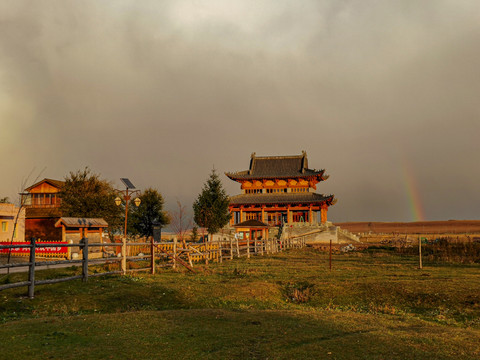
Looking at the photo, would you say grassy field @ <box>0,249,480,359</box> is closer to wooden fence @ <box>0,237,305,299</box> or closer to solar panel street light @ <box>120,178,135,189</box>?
wooden fence @ <box>0,237,305,299</box>

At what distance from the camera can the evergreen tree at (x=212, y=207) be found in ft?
169

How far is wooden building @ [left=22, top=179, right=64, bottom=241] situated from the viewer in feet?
159

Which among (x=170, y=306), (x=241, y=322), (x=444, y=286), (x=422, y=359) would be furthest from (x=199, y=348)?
(x=444, y=286)

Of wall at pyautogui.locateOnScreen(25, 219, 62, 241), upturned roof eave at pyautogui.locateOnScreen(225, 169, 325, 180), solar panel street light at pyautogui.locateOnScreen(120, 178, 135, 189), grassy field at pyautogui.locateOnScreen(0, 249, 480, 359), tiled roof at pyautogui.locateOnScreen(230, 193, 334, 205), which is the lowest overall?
grassy field at pyautogui.locateOnScreen(0, 249, 480, 359)

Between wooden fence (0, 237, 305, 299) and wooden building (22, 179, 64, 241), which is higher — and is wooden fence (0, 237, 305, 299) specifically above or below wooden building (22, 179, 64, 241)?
below

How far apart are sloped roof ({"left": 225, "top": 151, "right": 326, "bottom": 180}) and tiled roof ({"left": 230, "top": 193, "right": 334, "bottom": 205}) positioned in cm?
338

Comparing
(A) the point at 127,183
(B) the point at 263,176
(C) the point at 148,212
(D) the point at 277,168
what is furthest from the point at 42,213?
(D) the point at 277,168

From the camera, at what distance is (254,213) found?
7275 cm

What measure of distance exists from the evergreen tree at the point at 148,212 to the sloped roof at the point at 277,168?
71.2 ft

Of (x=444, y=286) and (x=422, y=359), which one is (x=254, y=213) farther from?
(x=422, y=359)

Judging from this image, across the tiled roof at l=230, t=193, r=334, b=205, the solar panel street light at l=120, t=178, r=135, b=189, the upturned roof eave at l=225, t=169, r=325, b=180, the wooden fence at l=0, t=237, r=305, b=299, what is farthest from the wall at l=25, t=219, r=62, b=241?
the upturned roof eave at l=225, t=169, r=325, b=180

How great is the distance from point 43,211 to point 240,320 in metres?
49.9

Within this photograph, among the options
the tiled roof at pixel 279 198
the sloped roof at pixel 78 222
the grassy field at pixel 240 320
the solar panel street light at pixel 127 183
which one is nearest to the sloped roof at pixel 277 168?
the tiled roof at pixel 279 198

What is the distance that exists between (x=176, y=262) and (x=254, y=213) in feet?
170
